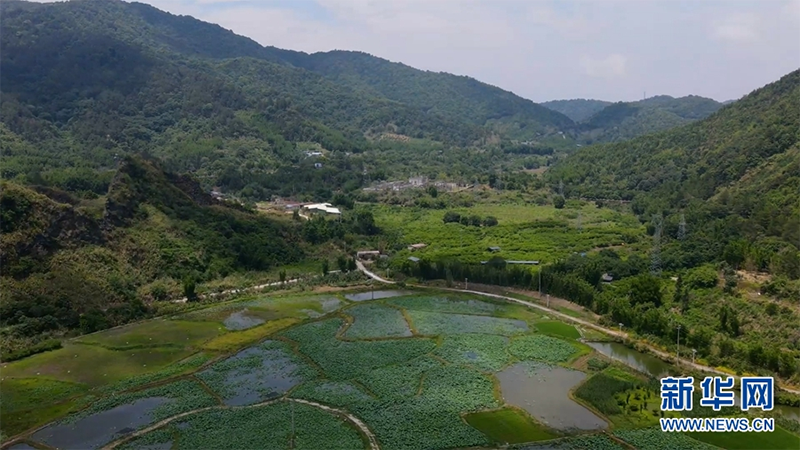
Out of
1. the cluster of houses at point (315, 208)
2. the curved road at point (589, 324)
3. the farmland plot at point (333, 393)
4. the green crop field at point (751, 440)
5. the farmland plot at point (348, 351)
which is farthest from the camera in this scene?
the cluster of houses at point (315, 208)

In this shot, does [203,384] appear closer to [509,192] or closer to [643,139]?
[509,192]

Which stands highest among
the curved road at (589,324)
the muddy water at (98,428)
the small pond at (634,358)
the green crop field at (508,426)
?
the curved road at (589,324)

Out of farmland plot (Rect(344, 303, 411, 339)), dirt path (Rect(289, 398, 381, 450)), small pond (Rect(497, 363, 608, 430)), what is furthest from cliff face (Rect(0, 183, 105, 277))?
small pond (Rect(497, 363, 608, 430))

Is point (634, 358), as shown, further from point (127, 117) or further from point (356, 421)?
point (127, 117)

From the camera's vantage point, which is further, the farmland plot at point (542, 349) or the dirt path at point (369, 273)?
the dirt path at point (369, 273)

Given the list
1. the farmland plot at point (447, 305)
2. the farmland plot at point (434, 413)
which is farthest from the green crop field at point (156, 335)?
the farmland plot at point (434, 413)

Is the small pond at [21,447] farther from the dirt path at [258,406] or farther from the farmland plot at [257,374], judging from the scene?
the farmland plot at [257,374]

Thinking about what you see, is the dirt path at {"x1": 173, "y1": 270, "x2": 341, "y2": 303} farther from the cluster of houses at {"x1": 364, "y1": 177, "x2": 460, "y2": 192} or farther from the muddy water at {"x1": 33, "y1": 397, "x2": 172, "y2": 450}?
the cluster of houses at {"x1": 364, "y1": 177, "x2": 460, "y2": 192}
